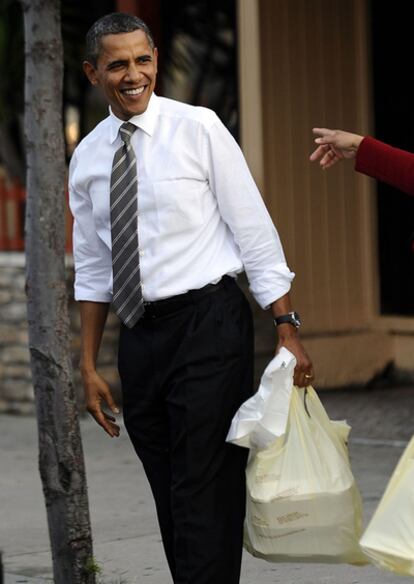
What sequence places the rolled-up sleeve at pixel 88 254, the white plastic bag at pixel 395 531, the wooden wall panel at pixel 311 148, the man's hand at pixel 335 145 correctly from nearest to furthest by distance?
the white plastic bag at pixel 395 531 → the man's hand at pixel 335 145 → the rolled-up sleeve at pixel 88 254 → the wooden wall panel at pixel 311 148

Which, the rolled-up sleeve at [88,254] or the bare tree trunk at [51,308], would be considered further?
the bare tree trunk at [51,308]

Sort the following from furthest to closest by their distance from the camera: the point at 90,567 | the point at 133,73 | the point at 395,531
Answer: the point at 90,567, the point at 133,73, the point at 395,531

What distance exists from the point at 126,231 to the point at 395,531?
1.17 metres

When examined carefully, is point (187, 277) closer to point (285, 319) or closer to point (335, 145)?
point (285, 319)

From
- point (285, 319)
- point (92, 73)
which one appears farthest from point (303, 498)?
point (92, 73)

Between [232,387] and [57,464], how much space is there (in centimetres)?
98

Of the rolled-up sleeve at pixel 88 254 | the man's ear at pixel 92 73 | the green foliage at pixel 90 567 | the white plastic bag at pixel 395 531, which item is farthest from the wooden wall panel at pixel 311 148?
the white plastic bag at pixel 395 531

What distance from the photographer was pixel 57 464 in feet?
17.2

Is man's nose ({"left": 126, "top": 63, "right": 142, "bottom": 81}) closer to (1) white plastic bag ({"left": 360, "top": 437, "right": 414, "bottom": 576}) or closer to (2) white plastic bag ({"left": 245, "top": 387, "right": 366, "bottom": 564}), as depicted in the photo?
(2) white plastic bag ({"left": 245, "top": 387, "right": 366, "bottom": 564})

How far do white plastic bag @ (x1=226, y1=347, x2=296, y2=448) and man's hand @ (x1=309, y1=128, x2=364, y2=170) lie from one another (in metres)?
0.57

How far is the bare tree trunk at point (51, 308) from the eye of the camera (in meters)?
5.25

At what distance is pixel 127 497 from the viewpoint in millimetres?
7410

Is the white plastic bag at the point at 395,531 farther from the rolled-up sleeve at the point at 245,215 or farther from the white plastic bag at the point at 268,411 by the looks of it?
the rolled-up sleeve at the point at 245,215

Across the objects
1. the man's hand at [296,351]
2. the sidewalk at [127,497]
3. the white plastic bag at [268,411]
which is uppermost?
the man's hand at [296,351]
